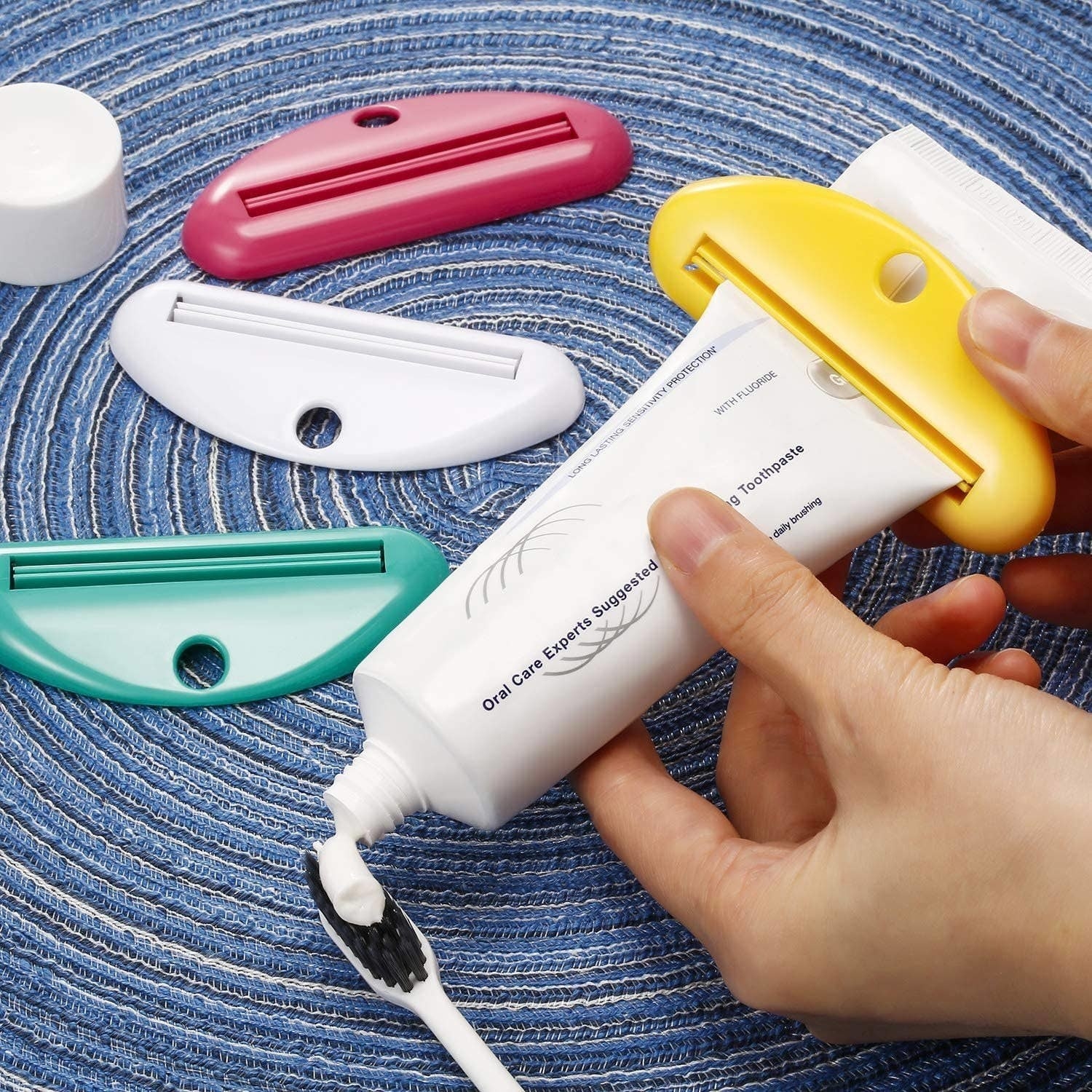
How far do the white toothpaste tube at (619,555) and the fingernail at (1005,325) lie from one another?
0.09ft

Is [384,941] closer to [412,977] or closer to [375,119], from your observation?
[412,977]

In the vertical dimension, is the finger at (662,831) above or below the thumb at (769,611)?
below

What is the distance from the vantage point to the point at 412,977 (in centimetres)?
46

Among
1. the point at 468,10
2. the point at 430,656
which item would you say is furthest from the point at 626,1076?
the point at 468,10

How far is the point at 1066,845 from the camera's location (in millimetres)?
379

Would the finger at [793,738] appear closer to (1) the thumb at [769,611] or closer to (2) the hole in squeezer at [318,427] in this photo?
(1) the thumb at [769,611]

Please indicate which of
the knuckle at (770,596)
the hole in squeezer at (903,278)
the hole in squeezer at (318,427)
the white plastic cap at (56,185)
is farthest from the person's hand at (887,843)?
the white plastic cap at (56,185)

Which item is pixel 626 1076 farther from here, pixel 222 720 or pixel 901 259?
pixel 901 259

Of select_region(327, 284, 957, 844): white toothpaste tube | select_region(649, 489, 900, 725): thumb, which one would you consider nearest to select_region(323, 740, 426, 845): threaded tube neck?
select_region(327, 284, 957, 844): white toothpaste tube

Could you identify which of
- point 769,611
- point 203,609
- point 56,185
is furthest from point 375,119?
point 769,611

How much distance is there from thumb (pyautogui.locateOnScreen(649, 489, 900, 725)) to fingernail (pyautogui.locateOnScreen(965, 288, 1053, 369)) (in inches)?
3.8

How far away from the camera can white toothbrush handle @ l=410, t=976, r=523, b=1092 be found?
460 mm

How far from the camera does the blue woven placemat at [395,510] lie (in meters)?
0.50

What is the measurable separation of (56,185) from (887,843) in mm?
447
